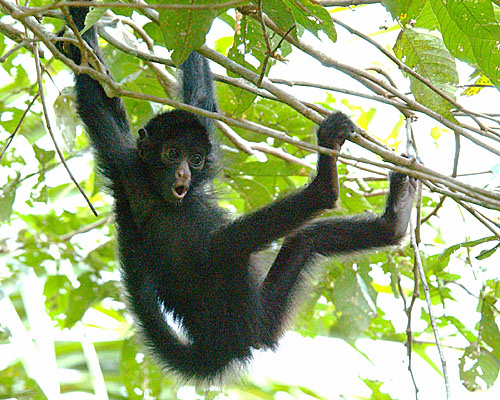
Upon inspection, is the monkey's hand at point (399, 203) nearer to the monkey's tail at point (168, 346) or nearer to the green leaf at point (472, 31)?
the green leaf at point (472, 31)

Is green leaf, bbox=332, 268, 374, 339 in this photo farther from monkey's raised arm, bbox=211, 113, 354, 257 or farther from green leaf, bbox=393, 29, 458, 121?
green leaf, bbox=393, 29, 458, 121

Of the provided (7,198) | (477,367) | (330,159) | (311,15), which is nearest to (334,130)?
(330,159)

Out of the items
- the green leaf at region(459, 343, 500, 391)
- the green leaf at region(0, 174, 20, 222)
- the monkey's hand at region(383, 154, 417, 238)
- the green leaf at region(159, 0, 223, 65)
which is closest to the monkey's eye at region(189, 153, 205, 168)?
the monkey's hand at region(383, 154, 417, 238)

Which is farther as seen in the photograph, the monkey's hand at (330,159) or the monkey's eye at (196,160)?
the monkey's eye at (196,160)

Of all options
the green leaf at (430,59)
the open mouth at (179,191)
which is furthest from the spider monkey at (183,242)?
the green leaf at (430,59)

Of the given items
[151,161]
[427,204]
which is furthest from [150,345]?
[427,204]

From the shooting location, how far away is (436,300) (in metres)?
6.29

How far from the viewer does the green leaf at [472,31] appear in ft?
9.52

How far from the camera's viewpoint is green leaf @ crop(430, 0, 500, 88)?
290 centimetres

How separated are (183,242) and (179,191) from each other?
388 mm

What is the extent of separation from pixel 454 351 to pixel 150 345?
3.31 m

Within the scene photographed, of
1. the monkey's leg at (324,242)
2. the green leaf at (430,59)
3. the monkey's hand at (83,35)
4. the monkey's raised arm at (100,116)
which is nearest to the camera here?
the green leaf at (430,59)

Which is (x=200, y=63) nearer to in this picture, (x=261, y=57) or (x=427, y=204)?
(x=261, y=57)

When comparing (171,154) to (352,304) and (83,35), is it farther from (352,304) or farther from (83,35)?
(352,304)
